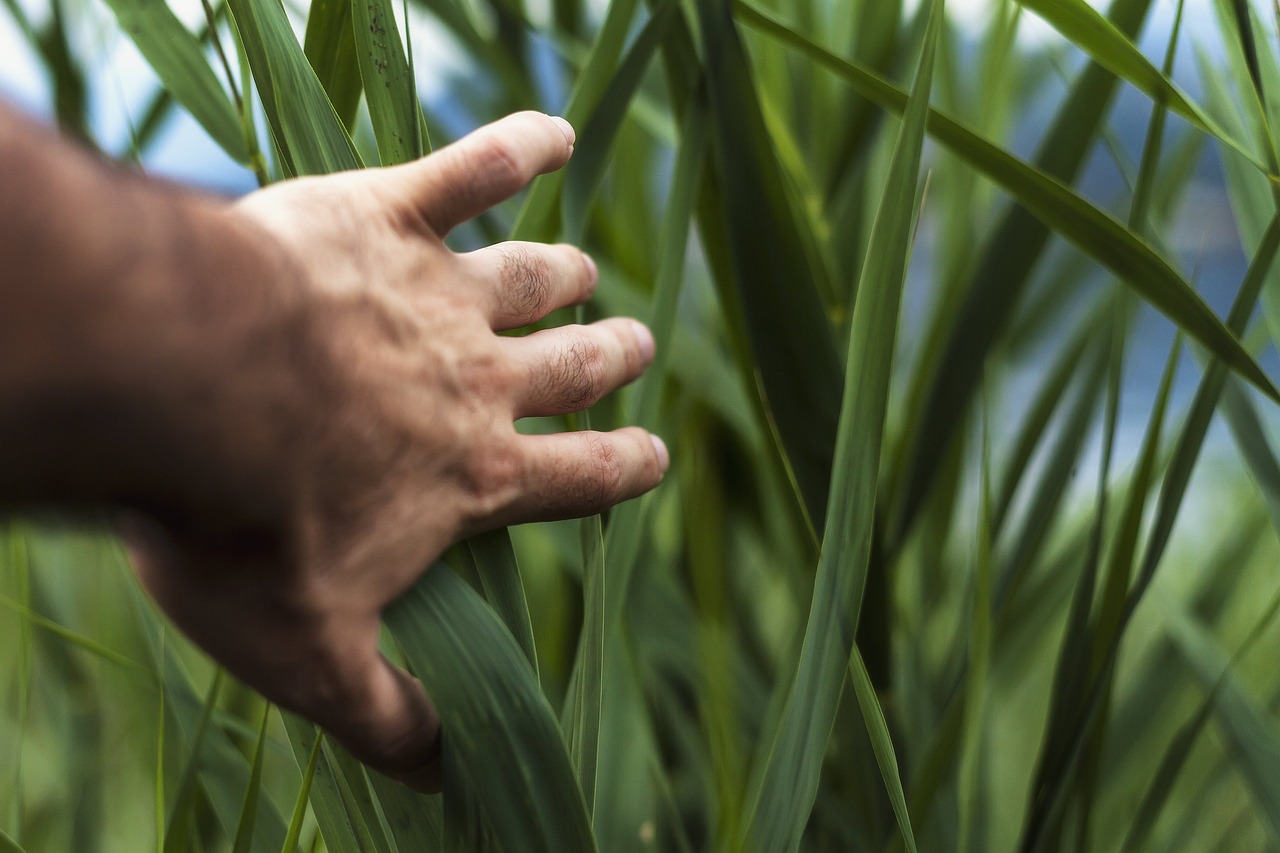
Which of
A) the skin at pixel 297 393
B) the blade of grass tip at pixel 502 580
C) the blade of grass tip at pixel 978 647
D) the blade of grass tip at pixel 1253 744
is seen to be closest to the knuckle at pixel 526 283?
the skin at pixel 297 393

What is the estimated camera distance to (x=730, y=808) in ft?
1.43

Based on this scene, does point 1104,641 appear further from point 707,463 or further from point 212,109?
point 212,109

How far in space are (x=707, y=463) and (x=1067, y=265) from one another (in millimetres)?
362

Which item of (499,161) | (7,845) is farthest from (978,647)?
(7,845)

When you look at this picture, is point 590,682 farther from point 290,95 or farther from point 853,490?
point 290,95

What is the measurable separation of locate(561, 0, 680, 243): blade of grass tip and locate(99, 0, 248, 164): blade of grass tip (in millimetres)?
163

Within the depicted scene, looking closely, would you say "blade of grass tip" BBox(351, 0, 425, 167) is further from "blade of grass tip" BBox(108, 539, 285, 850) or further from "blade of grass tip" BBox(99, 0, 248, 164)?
"blade of grass tip" BBox(108, 539, 285, 850)

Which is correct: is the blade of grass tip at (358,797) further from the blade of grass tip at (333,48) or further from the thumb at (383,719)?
the blade of grass tip at (333,48)

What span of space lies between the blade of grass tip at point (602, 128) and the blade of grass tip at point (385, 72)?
0.10 m

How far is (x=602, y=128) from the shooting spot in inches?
17.0

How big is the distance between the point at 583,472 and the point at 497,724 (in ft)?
0.40

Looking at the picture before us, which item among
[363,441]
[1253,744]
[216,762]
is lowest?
[216,762]

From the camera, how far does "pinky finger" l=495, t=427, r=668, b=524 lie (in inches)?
13.6

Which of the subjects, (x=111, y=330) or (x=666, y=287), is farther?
(x=666, y=287)
